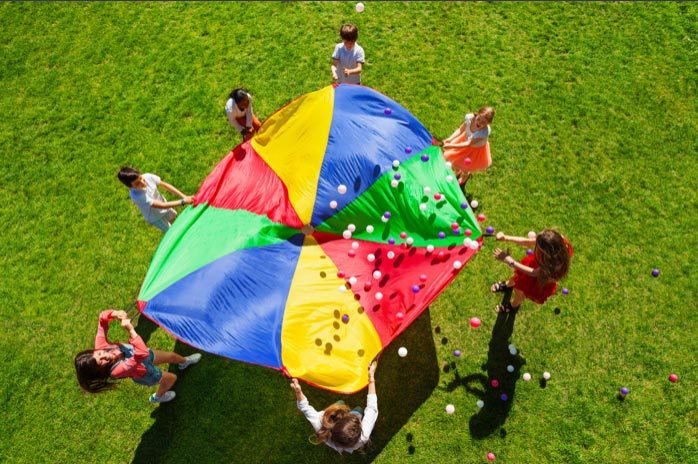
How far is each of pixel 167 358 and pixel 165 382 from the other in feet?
0.82

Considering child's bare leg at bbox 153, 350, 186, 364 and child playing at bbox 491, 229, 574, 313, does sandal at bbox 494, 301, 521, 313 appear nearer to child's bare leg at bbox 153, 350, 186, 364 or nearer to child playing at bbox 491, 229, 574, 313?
child playing at bbox 491, 229, 574, 313

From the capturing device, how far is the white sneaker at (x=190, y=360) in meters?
5.45

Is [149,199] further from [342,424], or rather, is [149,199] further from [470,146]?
[470,146]

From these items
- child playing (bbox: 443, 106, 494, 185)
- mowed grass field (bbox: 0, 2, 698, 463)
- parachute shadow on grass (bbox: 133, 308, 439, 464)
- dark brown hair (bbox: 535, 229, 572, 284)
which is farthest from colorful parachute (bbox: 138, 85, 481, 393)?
mowed grass field (bbox: 0, 2, 698, 463)

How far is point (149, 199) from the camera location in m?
5.00

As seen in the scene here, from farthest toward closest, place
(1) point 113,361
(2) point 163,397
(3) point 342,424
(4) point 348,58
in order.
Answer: (4) point 348,58 < (2) point 163,397 < (1) point 113,361 < (3) point 342,424

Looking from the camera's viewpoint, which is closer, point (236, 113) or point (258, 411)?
point (258, 411)

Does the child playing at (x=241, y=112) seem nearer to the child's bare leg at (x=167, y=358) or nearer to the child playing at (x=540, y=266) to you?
the child's bare leg at (x=167, y=358)

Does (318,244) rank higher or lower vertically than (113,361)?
higher

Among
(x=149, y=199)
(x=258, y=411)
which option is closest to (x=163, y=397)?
(x=258, y=411)

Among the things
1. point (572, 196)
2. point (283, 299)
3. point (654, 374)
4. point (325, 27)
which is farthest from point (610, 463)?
point (325, 27)

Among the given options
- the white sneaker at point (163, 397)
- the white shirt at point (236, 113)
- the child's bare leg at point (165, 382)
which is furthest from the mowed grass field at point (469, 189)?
the white shirt at point (236, 113)

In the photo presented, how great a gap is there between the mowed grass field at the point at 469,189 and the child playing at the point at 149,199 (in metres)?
0.95

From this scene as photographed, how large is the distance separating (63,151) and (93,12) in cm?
254
